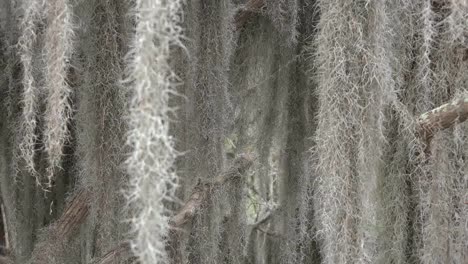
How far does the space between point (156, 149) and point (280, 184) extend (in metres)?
1.47

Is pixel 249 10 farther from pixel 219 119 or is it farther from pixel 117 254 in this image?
pixel 117 254

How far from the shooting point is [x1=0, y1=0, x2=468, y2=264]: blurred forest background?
4.38 ft

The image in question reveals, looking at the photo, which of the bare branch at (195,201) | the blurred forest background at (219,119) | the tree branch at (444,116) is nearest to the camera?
the blurred forest background at (219,119)

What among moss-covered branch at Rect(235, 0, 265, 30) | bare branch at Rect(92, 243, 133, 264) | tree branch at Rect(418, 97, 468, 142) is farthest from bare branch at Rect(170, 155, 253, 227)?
tree branch at Rect(418, 97, 468, 142)

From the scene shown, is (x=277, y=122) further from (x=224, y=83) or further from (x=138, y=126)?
(x=138, y=126)

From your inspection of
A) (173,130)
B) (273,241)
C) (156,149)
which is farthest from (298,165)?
(156,149)

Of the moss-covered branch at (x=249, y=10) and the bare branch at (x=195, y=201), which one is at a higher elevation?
the moss-covered branch at (x=249, y=10)

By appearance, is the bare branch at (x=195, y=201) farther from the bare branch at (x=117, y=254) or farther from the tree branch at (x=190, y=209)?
the bare branch at (x=117, y=254)

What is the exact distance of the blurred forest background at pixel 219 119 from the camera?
1.34 meters

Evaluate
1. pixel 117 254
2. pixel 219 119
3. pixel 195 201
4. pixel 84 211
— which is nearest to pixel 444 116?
pixel 219 119

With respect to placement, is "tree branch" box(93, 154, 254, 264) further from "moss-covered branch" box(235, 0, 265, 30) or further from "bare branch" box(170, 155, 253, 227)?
→ "moss-covered branch" box(235, 0, 265, 30)

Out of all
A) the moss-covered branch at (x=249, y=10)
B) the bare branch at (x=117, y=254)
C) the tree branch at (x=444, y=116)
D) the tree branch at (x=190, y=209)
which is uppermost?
the moss-covered branch at (x=249, y=10)

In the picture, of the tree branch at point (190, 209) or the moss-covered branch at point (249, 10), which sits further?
the moss-covered branch at point (249, 10)

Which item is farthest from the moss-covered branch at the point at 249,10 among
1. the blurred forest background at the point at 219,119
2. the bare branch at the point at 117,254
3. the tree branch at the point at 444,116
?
the bare branch at the point at 117,254
